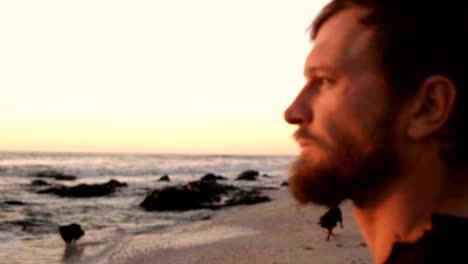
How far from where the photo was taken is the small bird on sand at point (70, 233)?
1383cm

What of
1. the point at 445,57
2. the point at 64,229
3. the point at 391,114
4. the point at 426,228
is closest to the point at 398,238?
the point at 426,228

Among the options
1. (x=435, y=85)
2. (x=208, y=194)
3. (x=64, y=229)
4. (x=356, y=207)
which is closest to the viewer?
(x=435, y=85)

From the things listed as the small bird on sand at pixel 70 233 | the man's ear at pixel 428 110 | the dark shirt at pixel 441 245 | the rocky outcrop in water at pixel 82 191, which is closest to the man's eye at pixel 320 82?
the man's ear at pixel 428 110

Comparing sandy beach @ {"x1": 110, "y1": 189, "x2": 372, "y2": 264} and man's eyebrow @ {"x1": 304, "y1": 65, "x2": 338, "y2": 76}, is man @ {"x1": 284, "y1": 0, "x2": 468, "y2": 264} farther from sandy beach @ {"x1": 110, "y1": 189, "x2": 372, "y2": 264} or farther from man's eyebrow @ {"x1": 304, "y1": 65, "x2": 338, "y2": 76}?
sandy beach @ {"x1": 110, "y1": 189, "x2": 372, "y2": 264}

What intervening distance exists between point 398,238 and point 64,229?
13.3 m

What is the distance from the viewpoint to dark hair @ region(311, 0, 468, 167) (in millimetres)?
1510

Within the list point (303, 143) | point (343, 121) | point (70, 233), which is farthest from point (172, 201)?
point (343, 121)

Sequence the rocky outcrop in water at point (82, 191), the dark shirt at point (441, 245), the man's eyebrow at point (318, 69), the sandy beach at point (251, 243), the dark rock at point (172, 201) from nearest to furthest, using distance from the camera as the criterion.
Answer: the dark shirt at point (441, 245) < the man's eyebrow at point (318, 69) < the sandy beach at point (251, 243) < the dark rock at point (172, 201) < the rocky outcrop in water at point (82, 191)

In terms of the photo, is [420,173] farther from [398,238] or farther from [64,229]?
[64,229]

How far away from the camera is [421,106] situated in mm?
1529

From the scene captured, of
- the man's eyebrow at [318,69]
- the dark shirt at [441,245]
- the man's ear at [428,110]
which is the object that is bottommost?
the dark shirt at [441,245]

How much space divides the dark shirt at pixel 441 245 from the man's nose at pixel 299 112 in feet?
1.35

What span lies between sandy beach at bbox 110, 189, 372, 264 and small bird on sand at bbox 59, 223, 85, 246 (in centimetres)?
123

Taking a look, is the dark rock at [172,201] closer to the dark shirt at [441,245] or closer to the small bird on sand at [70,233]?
the small bird on sand at [70,233]
